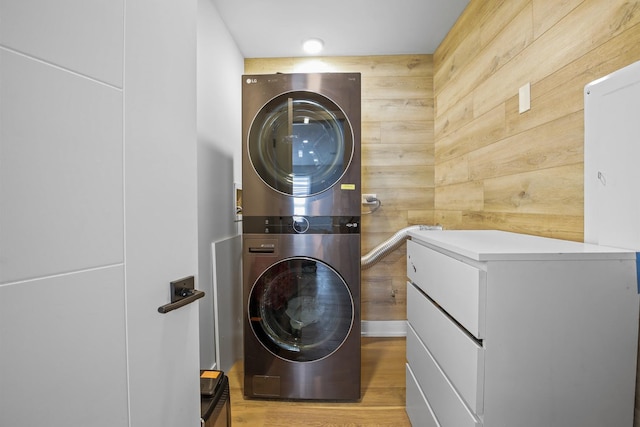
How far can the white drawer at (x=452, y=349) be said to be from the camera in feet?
2.62

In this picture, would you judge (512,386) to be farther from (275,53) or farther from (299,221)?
(275,53)

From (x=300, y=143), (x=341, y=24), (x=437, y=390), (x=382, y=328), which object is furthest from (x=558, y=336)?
(x=341, y=24)

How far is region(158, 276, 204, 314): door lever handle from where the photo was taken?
0.67 m

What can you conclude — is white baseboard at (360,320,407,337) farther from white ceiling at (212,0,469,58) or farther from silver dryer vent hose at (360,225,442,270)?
white ceiling at (212,0,469,58)

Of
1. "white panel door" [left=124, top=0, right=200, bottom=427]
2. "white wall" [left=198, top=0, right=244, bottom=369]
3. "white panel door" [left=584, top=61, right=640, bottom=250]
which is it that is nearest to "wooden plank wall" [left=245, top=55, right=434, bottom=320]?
"white wall" [left=198, top=0, right=244, bottom=369]

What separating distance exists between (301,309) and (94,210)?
1.32 m

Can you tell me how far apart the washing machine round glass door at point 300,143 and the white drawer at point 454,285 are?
661 millimetres

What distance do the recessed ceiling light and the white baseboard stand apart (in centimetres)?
221

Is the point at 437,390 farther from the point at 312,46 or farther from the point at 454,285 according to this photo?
the point at 312,46

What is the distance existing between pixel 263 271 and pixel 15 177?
1.29 meters

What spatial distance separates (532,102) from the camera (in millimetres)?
1227

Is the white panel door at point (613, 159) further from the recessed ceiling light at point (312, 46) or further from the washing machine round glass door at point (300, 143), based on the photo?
the recessed ceiling light at point (312, 46)

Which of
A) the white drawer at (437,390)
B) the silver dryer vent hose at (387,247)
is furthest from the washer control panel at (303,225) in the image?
the silver dryer vent hose at (387,247)

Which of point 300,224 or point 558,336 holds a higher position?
point 300,224
